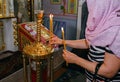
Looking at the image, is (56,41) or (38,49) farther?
(56,41)

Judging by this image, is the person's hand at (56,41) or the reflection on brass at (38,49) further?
the person's hand at (56,41)

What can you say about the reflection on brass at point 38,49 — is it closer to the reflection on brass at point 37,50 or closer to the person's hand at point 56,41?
the reflection on brass at point 37,50

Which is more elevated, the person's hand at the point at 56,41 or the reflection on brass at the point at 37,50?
the person's hand at the point at 56,41

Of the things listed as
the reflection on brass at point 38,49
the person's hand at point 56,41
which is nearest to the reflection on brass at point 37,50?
the reflection on brass at point 38,49

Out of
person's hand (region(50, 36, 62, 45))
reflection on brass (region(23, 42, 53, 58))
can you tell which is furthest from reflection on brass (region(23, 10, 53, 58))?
person's hand (region(50, 36, 62, 45))

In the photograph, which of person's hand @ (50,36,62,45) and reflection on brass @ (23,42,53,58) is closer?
reflection on brass @ (23,42,53,58)

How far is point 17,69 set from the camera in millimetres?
1564

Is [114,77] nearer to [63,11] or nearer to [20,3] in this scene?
[20,3]

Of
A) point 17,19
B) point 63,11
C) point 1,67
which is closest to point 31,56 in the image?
point 1,67

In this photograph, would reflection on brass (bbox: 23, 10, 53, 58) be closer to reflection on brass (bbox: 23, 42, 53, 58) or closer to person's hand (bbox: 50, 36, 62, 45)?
reflection on brass (bbox: 23, 42, 53, 58)

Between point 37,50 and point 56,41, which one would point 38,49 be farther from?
point 56,41

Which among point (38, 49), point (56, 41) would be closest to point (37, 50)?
point (38, 49)

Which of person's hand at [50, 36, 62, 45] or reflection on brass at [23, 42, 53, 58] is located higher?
person's hand at [50, 36, 62, 45]

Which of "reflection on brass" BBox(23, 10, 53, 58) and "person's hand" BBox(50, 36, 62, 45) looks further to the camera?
"person's hand" BBox(50, 36, 62, 45)
